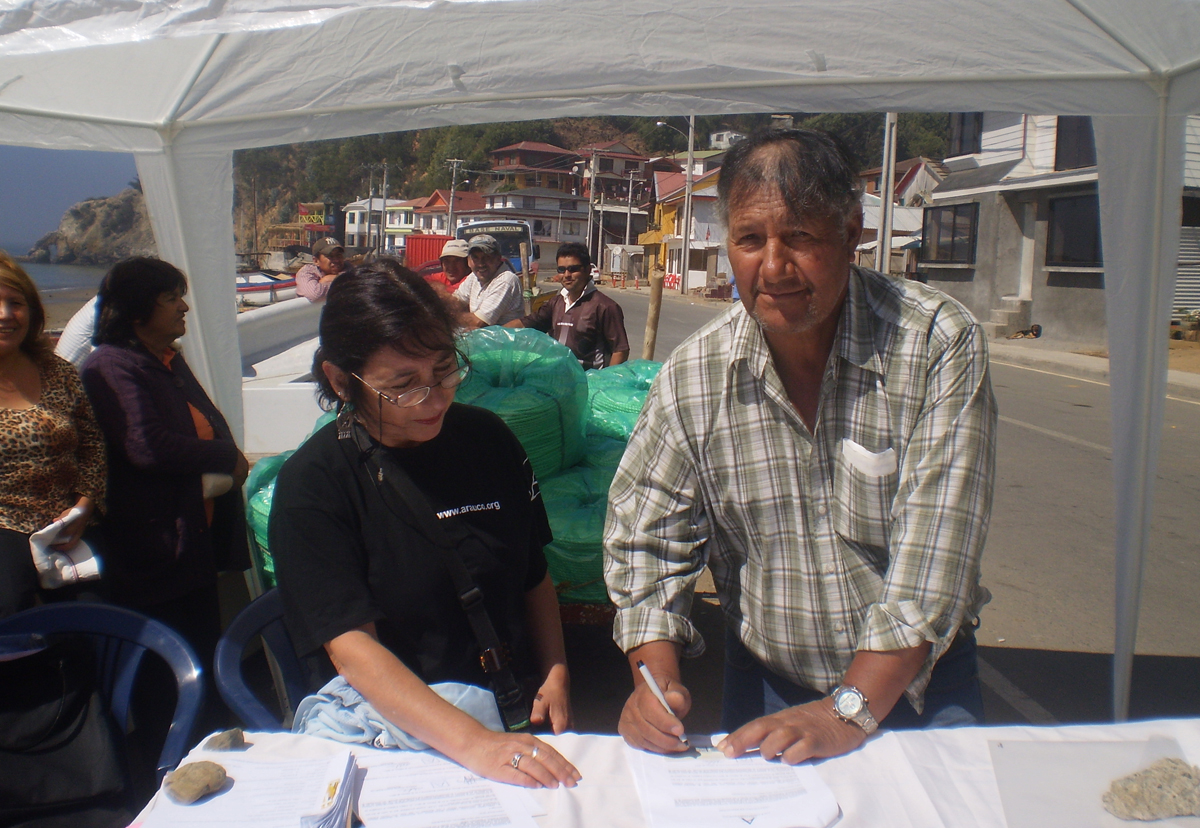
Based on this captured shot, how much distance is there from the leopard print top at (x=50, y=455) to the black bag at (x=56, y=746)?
77 cm

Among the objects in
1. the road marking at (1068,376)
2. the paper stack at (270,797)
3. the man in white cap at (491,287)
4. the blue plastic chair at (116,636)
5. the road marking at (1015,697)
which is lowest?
the road marking at (1068,376)

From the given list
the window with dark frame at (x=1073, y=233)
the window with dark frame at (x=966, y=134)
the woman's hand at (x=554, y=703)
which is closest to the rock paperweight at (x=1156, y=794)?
the woman's hand at (x=554, y=703)

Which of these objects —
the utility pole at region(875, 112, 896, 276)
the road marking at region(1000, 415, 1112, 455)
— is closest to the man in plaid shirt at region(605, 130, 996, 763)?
the road marking at region(1000, 415, 1112, 455)

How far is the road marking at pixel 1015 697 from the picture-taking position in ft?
10.6

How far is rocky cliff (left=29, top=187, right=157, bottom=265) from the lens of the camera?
3.63m

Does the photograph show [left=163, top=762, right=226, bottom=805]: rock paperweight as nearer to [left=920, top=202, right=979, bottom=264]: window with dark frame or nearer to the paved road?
the paved road

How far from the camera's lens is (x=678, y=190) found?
48.5 metres

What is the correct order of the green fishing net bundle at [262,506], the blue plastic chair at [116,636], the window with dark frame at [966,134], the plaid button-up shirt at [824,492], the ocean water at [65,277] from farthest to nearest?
the window with dark frame at [966,134] → the ocean water at [65,277] → the green fishing net bundle at [262,506] → the blue plastic chair at [116,636] → the plaid button-up shirt at [824,492]

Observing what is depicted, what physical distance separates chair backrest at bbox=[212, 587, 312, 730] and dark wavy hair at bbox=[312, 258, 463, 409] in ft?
2.02

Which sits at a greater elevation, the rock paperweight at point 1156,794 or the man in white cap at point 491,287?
the man in white cap at point 491,287

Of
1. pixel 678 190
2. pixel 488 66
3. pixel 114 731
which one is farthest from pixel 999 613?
pixel 678 190

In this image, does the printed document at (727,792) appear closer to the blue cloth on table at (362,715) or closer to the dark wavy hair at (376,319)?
the blue cloth on table at (362,715)

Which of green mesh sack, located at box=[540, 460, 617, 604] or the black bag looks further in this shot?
green mesh sack, located at box=[540, 460, 617, 604]

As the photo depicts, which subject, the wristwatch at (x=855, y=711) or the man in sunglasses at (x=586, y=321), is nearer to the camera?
the wristwatch at (x=855, y=711)
